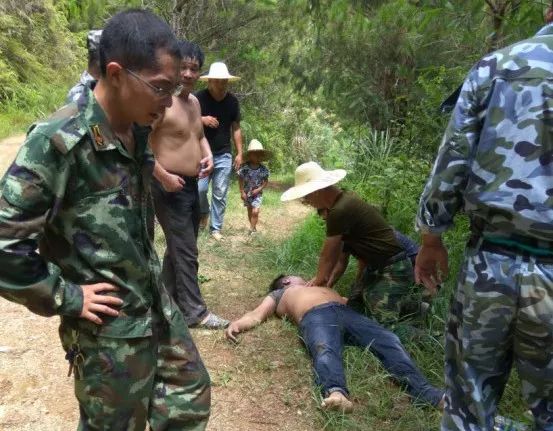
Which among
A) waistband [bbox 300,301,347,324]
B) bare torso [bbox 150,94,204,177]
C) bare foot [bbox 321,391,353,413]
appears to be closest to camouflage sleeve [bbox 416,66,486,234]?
bare foot [bbox 321,391,353,413]

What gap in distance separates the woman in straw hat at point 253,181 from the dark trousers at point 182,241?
2906 mm

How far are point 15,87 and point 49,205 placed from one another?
45.4 ft

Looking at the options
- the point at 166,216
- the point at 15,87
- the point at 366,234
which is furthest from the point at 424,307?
the point at 15,87

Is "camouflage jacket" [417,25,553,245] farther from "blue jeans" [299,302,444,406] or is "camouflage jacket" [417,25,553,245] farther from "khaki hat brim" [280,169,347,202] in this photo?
"khaki hat brim" [280,169,347,202]

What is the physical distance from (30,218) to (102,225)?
0.21 meters

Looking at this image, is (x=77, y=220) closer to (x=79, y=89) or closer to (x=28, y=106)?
(x=79, y=89)

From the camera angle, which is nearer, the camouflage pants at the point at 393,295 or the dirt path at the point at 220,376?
the dirt path at the point at 220,376

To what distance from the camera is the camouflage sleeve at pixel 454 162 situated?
1.72 meters

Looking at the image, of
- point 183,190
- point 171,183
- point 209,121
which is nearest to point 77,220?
point 171,183

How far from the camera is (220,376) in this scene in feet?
10.2

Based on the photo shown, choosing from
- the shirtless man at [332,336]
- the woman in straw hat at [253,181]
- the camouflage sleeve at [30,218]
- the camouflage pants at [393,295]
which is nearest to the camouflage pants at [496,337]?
the shirtless man at [332,336]

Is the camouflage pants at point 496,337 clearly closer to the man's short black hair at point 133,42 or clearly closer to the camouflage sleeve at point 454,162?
the camouflage sleeve at point 454,162

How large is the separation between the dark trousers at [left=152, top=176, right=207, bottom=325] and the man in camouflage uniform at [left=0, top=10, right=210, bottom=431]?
63.4 inches

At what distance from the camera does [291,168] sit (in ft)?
48.2
